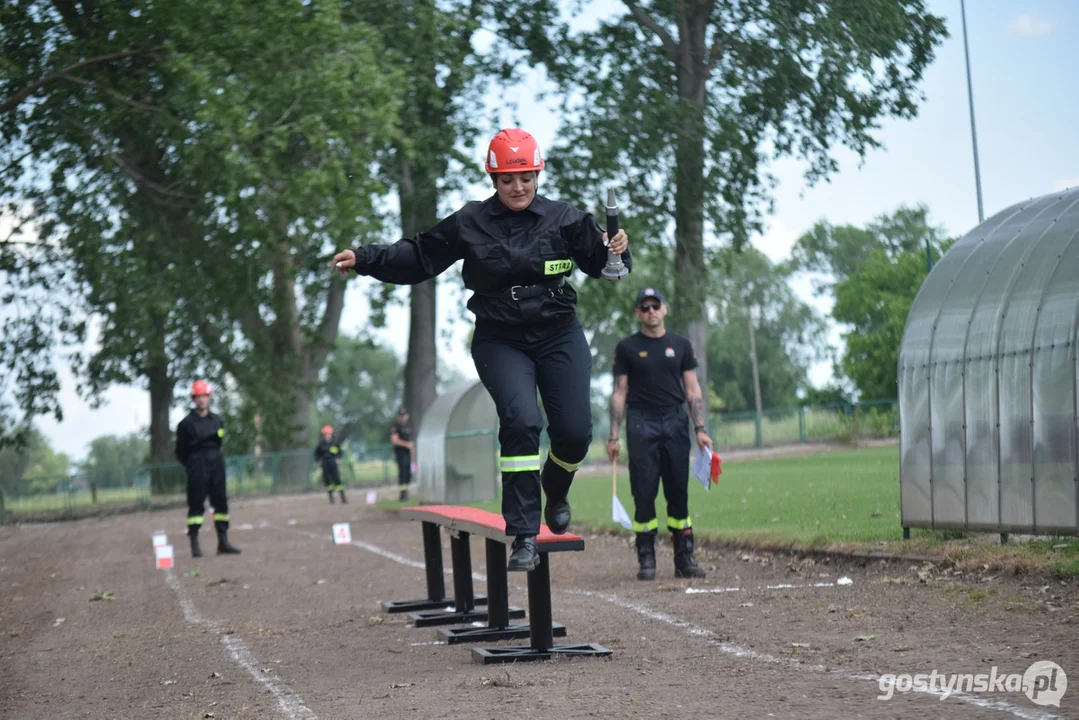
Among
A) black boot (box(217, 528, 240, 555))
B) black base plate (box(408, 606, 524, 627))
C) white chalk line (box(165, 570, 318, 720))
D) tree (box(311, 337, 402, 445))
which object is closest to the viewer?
white chalk line (box(165, 570, 318, 720))

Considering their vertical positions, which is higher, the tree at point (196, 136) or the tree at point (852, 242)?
the tree at point (852, 242)

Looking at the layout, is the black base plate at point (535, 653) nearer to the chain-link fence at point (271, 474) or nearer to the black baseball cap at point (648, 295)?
the black baseball cap at point (648, 295)

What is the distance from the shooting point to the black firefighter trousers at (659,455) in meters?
12.4

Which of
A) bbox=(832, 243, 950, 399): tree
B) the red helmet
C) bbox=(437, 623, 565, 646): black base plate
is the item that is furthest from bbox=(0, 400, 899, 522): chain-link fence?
the red helmet

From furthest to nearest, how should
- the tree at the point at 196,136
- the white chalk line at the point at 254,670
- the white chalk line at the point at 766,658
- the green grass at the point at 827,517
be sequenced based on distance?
the tree at the point at 196,136
the green grass at the point at 827,517
the white chalk line at the point at 254,670
the white chalk line at the point at 766,658

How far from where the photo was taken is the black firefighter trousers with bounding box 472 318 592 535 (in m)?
8.01

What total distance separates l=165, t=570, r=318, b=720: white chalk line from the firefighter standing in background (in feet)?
4.79

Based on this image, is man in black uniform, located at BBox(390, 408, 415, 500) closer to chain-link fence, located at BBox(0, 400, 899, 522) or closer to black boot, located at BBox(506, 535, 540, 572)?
chain-link fence, located at BBox(0, 400, 899, 522)

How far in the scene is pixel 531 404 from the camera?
7.97 metres

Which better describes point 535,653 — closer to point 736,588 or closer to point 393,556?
point 736,588

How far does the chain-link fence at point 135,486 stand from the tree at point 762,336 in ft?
193

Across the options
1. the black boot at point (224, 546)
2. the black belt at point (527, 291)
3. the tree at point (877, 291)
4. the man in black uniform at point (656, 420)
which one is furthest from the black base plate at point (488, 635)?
the tree at point (877, 291)

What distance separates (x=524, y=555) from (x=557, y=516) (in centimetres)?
55

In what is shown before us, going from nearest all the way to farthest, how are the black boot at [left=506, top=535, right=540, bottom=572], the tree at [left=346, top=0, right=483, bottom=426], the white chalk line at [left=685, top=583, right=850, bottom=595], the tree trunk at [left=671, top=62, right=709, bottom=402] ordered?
the black boot at [left=506, top=535, right=540, bottom=572], the white chalk line at [left=685, top=583, right=850, bottom=595], the tree at [left=346, top=0, right=483, bottom=426], the tree trunk at [left=671, top=62, right=709, bottom=402]
